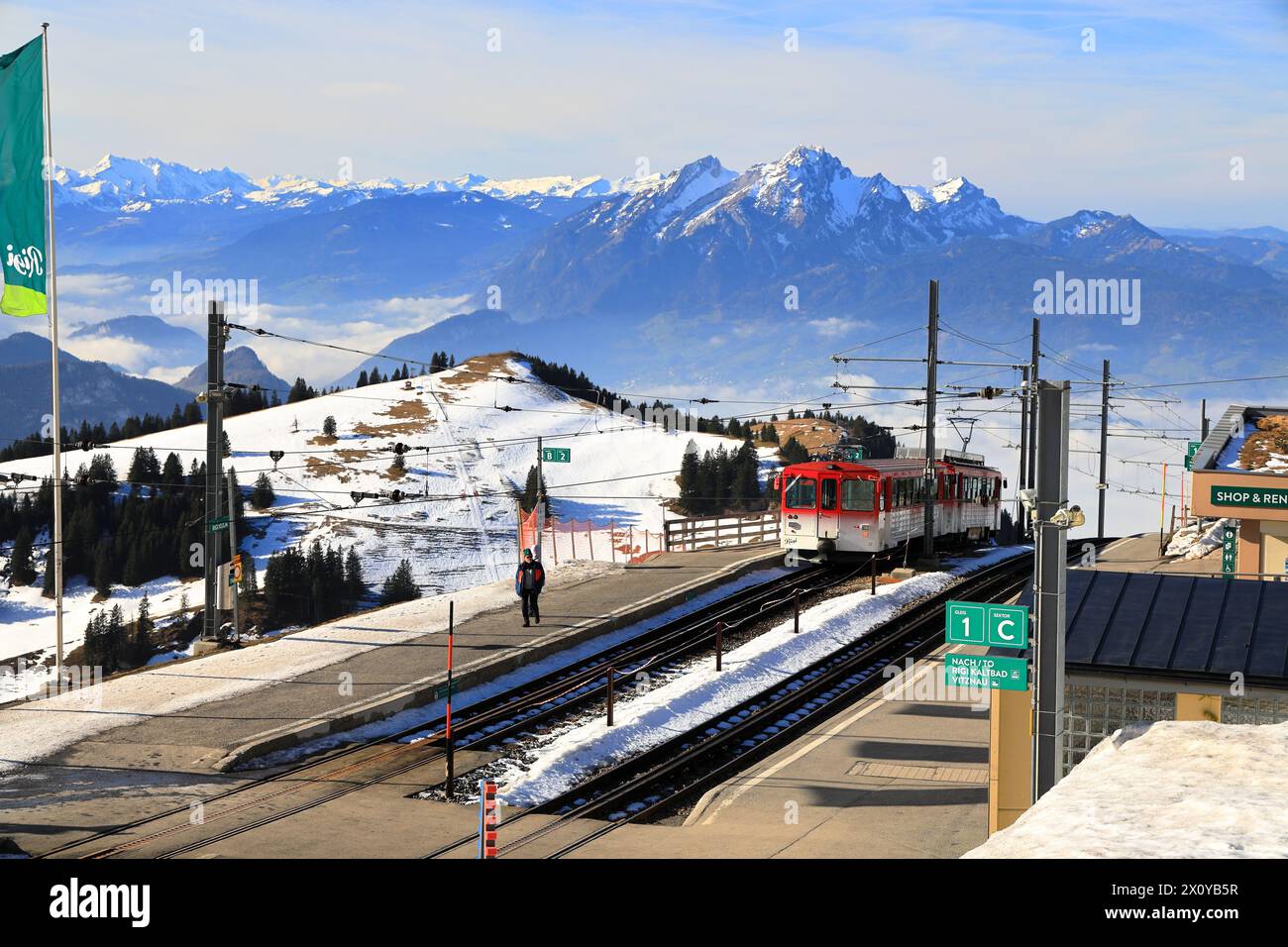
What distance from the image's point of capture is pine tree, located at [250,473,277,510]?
129 m

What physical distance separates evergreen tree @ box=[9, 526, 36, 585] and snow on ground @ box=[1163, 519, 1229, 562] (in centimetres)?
11119

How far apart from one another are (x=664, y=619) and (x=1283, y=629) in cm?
1736

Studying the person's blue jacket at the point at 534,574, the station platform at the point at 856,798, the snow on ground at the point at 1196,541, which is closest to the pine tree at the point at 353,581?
the snow on ground at the point at 1196,541

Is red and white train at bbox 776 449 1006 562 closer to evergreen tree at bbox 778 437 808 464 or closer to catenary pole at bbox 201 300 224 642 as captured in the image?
catenary pole at bbox 201 300 224 642

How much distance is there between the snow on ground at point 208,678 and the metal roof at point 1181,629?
14192 millimetres

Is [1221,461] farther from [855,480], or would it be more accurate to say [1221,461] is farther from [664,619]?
[664,619]

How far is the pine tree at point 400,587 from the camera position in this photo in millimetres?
104106

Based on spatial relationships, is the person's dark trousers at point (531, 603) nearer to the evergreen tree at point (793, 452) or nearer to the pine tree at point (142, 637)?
the pine tree at point (142, 637)

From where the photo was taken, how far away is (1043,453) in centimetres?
1380

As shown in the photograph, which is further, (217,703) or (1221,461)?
(1221,461)
